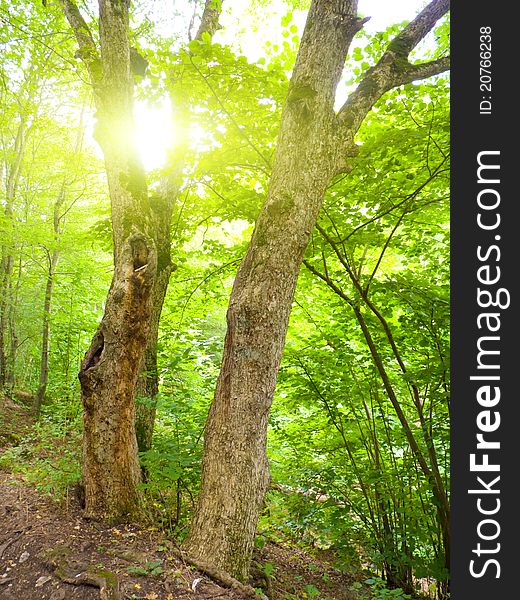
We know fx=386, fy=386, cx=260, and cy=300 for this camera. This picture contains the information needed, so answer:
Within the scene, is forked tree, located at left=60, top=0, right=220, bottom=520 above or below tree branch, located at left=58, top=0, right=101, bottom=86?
below

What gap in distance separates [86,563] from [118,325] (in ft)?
5.23

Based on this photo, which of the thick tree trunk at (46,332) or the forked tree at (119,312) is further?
the thick tree trunk at (46,332)

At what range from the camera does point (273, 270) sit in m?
2.57

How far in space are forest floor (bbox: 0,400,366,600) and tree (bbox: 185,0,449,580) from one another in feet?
0.64

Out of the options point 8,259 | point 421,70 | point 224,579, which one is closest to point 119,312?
point 224,579

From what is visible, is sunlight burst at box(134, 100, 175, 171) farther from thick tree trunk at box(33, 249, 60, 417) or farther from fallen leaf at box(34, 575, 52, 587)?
thick tree trunk at box(33, 249, 60, 417)

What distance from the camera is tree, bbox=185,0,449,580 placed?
237 cm

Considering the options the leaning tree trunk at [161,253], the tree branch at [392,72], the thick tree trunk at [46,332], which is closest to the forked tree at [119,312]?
the leaning tree trunk at [161,253]

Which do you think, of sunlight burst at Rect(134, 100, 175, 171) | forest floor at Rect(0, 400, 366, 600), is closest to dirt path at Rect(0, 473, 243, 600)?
forest floor at Rect(0, 400, 366, 600)

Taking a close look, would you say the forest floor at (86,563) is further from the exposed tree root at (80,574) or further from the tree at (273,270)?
the tree at (273,270)

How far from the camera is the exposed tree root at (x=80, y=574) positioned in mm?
2188

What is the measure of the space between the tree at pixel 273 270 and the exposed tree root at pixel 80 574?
462 millimetres

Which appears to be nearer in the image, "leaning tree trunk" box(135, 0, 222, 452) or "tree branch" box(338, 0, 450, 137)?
"tree branch" box(338, 0, 450, 137)

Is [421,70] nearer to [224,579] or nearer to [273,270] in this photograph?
[273,270]
